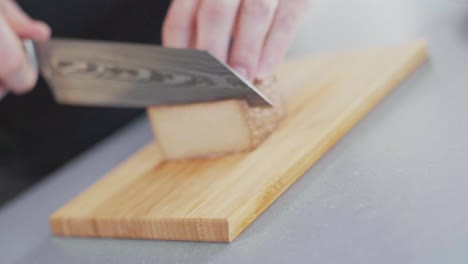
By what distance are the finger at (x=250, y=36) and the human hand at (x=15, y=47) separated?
0.38 meters

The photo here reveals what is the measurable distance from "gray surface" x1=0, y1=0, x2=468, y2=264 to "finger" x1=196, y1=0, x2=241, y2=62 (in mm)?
230

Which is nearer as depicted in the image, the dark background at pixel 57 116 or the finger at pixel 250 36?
the finger at pixel 250 36

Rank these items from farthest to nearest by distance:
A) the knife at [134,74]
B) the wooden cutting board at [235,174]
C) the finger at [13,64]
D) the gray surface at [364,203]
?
1. the finger at [13,64]
2. the knife at [134,74]
3. the wooden cutting board at [235,174]
4. the gray surface at [364,203]

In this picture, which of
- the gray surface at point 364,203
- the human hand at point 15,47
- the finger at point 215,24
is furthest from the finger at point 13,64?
the finger at point 215,24

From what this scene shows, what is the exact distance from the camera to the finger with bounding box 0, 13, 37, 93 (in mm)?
1133

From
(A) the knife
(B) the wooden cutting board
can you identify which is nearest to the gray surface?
(B) the wooden cutting board

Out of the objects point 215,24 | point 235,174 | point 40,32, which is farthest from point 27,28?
point 235,174

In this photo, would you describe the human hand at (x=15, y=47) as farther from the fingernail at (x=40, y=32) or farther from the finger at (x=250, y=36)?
the finger at (x=250, y=36)

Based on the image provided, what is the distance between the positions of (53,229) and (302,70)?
0.53 metres

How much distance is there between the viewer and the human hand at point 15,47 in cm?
114

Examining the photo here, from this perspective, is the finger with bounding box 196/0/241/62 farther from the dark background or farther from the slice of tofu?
the dark background

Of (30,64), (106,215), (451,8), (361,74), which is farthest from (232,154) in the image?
(451,8)

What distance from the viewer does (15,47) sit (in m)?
1.15

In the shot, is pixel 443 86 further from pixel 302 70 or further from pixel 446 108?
pixel 302 70
